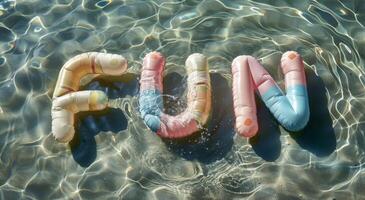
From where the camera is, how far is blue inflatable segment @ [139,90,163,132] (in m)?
5.34

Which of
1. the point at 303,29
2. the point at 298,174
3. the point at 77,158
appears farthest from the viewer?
the point at 303,29

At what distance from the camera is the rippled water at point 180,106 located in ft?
17.3

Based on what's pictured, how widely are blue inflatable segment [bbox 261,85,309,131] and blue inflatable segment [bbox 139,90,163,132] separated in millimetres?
1189

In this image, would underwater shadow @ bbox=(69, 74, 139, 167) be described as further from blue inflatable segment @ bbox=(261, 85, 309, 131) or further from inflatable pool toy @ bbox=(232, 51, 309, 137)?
blue inflatable segment @ bbox=(261, 85, 309, 131)

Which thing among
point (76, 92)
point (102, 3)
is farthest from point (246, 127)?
point (102, 3)

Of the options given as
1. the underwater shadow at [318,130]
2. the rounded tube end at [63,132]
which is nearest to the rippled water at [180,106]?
the underwater shadow at [318,130]

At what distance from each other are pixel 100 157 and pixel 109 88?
947 millimetres

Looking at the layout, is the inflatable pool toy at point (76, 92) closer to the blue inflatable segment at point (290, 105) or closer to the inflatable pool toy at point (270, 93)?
the inflatable pool toy at point (270, 93)

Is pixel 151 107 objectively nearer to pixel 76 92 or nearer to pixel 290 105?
pixel 76 92

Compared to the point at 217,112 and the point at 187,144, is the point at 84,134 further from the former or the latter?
the point at 217,112

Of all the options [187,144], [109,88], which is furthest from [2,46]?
[187,144]

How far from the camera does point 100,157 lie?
5.55 m

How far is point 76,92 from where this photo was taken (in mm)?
5637

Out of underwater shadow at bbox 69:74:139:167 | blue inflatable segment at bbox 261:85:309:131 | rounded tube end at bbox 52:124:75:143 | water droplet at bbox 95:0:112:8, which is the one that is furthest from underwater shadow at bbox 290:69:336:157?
water droplet at bbox 95:0:112:8
